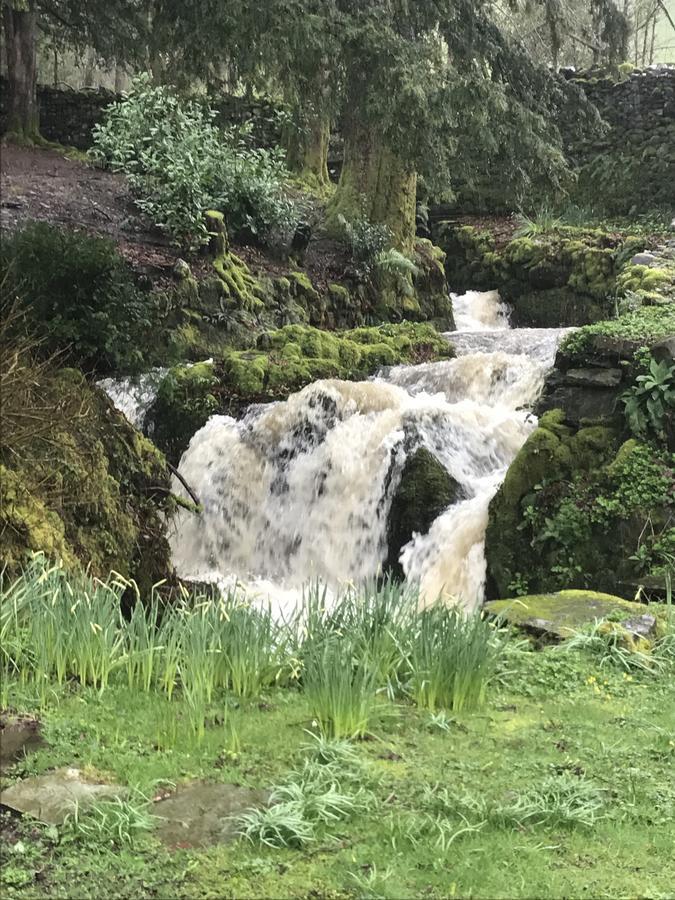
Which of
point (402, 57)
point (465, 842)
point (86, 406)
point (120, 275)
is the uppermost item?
point (402, 57)

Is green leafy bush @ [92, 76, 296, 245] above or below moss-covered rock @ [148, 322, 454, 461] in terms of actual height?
above

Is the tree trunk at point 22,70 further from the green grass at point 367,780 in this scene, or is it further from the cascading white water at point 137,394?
the green grass at point 367,780

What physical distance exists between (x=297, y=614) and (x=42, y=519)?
1575mm

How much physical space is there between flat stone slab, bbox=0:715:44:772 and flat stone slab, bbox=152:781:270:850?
0.46m

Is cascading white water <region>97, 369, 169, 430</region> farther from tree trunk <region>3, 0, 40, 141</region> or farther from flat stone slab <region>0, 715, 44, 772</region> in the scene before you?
flat stone slab <region>0, 715, 44, 772</region>

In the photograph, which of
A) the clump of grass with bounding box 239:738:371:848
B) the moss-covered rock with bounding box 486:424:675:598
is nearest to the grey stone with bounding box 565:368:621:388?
the moss-covered rock with bounding box 486:424:675:598

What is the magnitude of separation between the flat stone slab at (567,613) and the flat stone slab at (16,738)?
2307 millimetres

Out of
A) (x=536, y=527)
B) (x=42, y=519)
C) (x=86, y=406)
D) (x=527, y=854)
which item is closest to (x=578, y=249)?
(x=536, y=527)

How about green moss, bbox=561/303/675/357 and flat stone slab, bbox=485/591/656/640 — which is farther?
green moss, bbox=561/303/675/357

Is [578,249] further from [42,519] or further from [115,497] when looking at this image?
[42,519]

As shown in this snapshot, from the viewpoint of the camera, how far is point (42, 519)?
13.5 feet

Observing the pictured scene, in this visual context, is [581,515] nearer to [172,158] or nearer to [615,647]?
[615,647]

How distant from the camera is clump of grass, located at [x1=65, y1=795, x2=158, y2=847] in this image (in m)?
1.95

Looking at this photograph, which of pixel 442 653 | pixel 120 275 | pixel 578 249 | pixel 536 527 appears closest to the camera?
pixel 442 653
